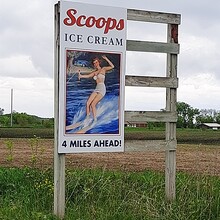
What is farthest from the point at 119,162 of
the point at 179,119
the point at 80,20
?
the point at 179,119

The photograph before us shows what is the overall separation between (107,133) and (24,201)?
1.60 metres

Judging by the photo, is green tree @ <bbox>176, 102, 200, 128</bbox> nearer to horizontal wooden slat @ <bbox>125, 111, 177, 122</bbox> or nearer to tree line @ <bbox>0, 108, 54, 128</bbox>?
tree line @ <bbox>0, 108, 54, 128</bbox>

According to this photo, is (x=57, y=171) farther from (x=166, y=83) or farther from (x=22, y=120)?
(x=22, y=120)

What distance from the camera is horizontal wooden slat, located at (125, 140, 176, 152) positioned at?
296 inches

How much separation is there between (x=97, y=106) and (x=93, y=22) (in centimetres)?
119

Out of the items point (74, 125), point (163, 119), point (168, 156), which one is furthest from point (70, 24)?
point (168, 156)

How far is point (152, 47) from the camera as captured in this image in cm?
770

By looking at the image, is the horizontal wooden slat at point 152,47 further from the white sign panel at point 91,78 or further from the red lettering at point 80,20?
the red lettering at point 80,20

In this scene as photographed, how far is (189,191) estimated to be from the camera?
7645 mm

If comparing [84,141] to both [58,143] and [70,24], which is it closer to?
[58,143]

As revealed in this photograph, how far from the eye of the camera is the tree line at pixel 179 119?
5636 centimetres

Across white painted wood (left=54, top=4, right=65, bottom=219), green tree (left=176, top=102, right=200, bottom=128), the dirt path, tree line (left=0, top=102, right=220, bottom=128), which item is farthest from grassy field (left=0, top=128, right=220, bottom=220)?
green tree (left=176, top=102, right=200, bottom=128)

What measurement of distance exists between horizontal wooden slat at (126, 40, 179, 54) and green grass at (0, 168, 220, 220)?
211 cm

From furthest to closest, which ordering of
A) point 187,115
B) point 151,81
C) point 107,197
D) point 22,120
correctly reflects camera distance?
point 187,115, point 22,120, point 151,81, point 107,197
